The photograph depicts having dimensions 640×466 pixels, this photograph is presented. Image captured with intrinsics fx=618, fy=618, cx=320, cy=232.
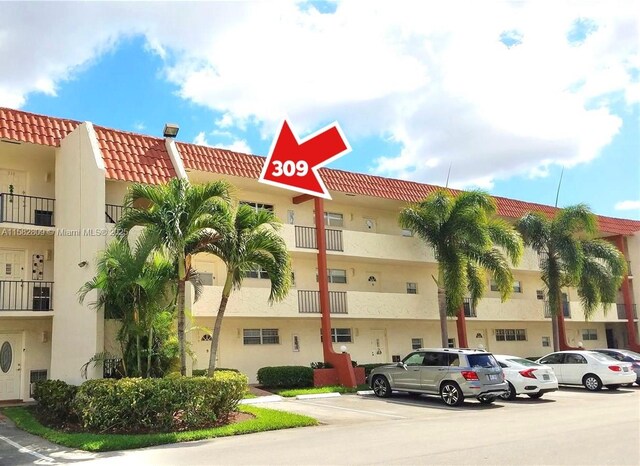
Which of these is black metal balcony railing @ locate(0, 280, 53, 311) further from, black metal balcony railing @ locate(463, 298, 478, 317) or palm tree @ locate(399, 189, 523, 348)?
black metal balcony railing @ locate(463, 298, 478, 317)

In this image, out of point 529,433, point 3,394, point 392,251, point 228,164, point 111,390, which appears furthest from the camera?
point 392,251

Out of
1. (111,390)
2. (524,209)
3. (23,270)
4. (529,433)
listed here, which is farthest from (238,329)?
(524,209)

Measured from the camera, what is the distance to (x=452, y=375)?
1742 cm

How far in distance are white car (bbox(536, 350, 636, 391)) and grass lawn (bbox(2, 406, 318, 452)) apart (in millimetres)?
12546

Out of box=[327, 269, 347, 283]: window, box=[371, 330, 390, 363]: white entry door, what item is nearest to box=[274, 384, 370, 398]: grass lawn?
box=[371, 330, 390, 363]: white entry door

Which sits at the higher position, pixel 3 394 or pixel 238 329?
pixel 238 329

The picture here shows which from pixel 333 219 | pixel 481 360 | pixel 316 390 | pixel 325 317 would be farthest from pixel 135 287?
pixel 333 219

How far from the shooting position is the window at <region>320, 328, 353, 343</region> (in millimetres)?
26109

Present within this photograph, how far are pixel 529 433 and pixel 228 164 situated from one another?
1395 cm

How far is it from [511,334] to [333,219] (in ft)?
42.7

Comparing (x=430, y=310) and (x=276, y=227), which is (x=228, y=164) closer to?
(x=276, y=227)

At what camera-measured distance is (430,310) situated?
2747 cm

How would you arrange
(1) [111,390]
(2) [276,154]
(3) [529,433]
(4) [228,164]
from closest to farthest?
(3) [529,433]
(1) [111,390]
(2) [276,154]
(4) [228,164]

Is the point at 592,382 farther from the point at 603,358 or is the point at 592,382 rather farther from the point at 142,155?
the point at 142,155
